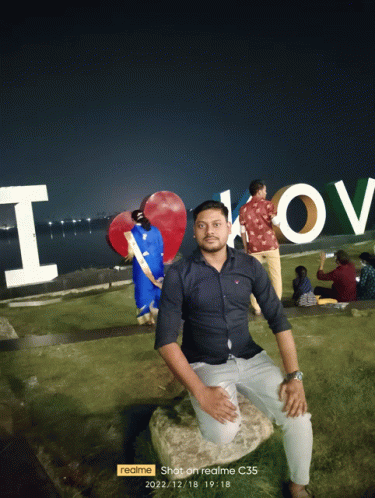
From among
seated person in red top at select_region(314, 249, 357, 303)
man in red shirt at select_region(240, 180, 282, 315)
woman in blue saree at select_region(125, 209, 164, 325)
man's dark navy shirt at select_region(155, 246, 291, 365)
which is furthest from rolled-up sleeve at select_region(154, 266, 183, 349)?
seated person in red top at select_region(314, 249, 357, 303)

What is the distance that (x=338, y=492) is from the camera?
1.95m

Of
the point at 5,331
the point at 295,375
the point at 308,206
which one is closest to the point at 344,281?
the point at 295,375

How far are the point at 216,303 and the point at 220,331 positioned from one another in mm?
190

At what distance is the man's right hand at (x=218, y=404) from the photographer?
1.77 metres

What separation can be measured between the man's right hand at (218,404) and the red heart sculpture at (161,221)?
6301 millimetres

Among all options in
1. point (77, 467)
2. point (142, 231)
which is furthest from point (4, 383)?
point (142, 231)

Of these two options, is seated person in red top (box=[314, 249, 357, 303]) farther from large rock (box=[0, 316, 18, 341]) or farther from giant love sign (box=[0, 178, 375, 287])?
large rock (box=[0, 316, 18, 341])

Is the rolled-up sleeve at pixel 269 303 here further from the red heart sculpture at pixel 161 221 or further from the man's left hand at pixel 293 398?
the red heart sculpture at pixel 161 221

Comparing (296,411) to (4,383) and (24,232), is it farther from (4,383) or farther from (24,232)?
(24,232)

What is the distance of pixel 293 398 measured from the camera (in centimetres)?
181

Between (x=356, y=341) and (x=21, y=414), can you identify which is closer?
(x=21, y=414)

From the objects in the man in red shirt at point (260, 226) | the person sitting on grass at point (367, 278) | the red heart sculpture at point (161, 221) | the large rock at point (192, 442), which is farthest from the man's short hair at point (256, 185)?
the red heart sculpture at point (161, 221)

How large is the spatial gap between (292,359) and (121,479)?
137cm

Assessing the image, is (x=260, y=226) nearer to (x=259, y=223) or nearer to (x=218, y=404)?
(x=259, y=223)
